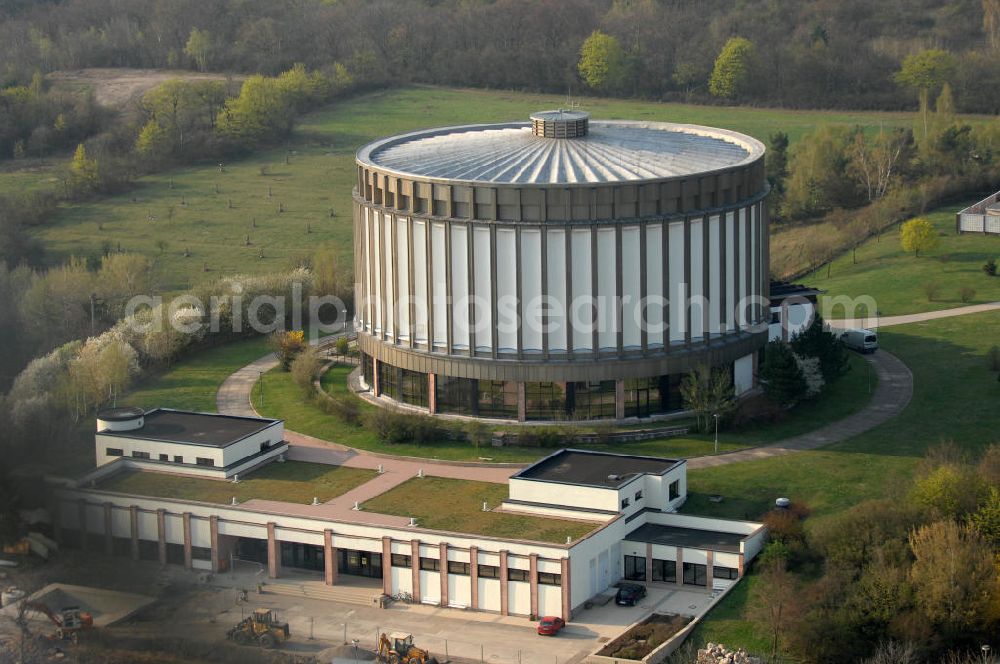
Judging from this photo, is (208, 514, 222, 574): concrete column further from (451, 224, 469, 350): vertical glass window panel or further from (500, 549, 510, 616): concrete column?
(451, 224, 469, 350): vertical glass window panel

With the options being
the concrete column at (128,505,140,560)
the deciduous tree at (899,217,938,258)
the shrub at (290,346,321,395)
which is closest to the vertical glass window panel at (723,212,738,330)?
the shrub at (290,346,321,395)

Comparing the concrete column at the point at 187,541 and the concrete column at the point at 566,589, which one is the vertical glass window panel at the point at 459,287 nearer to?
the concrete column at the point at 187,541

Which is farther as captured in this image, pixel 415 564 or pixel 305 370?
pixel 305 370

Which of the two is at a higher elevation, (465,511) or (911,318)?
(911,318)

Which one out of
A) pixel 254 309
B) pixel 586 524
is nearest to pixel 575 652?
pixel 586 524

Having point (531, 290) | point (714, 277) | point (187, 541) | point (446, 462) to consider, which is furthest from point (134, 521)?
point (714, 277)

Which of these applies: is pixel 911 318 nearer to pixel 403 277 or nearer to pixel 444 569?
pixel 403 277

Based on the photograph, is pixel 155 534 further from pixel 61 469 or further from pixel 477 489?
pixel 61 469
